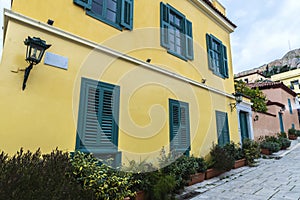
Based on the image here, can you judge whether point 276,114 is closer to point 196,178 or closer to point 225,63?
point 225,63

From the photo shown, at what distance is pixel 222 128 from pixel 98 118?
5.59m

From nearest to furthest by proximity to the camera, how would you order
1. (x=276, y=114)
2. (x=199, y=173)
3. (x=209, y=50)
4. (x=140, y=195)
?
1. (x=140, y=195)
2. (x=199, y=173)
3. (x=209, y=50)
4. (x=276, y=114)

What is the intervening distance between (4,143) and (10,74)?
43.3 inches

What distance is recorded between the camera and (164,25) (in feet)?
21.1

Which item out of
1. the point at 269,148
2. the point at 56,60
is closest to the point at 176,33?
the point at 56,60

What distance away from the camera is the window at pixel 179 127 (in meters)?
5.98

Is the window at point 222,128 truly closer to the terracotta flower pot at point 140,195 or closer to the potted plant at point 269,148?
the potted plant at point 269,148

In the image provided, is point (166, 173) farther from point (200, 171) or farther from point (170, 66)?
point (170, 66)

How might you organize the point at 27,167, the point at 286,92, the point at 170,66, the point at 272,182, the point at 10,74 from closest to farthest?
the point at 27,167 → the point at 10,74 → the point at 272,182 → the point at 170,66 → the point at 286,92

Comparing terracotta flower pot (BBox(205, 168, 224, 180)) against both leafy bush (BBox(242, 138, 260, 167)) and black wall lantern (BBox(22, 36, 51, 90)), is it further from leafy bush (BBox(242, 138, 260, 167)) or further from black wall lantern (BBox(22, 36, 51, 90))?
black wall lantern (BBox(22, 36, 51, 90))

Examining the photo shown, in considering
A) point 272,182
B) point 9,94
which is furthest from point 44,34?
point 272,182

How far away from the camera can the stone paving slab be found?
4466 millimetres

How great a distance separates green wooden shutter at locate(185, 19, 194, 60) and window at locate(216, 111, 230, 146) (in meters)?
2.57

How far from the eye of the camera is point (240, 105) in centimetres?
961
